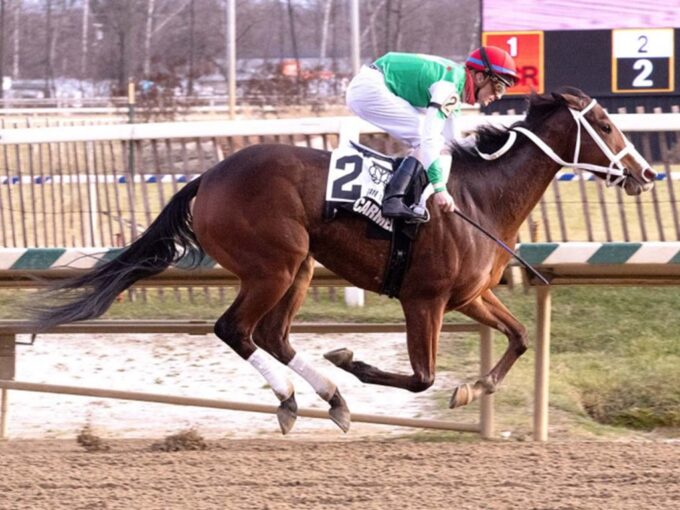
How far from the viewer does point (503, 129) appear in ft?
19.4

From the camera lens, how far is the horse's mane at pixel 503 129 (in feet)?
19.0

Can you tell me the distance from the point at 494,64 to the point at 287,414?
6.07 feet

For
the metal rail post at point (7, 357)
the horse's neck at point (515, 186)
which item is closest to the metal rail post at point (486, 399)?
the horse's neck at point (515, 186)

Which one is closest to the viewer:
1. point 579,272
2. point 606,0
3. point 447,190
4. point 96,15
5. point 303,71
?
point 447,190

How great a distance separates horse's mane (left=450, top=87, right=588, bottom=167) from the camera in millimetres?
5785

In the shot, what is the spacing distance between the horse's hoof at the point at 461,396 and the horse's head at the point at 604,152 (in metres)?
1.14

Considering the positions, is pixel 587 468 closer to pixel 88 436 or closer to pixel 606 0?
pixel 88 436

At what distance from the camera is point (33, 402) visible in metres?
7.51

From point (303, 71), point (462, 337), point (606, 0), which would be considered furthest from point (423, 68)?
point (303, 71)

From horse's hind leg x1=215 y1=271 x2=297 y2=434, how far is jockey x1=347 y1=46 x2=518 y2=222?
67cm

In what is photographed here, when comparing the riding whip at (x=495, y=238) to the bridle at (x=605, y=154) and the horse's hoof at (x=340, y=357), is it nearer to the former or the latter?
the bridle at (x=605, y=154)

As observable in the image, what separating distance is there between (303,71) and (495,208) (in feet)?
76.4

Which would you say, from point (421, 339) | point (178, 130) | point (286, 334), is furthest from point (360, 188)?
point (178, 130)

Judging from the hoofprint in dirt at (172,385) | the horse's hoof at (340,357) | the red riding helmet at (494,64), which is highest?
the red riding helmet at (494,64)
